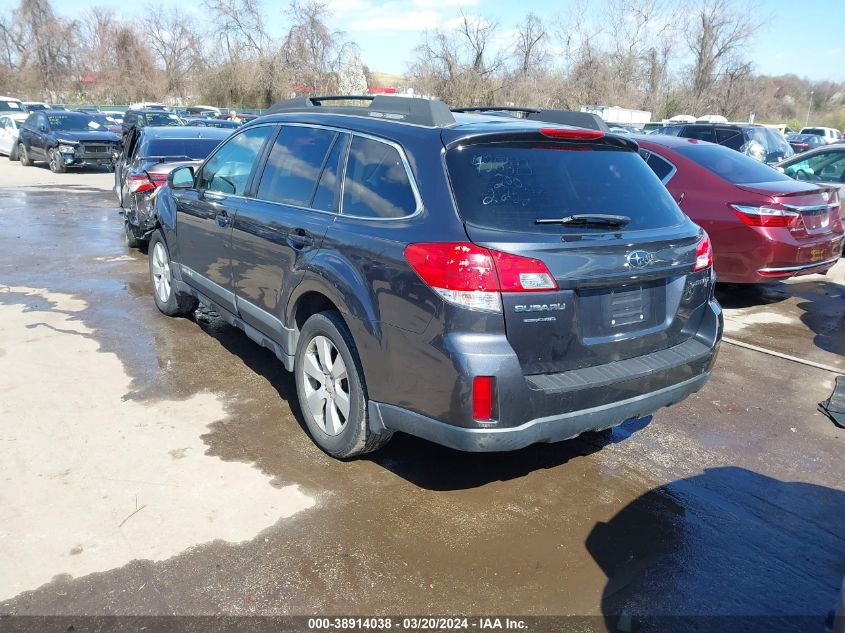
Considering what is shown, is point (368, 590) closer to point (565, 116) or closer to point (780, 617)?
point (780, 617)

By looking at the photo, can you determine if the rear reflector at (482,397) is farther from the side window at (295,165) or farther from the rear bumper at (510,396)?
the side window at (295,165)

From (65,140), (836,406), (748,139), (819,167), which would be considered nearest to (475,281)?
(836,406)

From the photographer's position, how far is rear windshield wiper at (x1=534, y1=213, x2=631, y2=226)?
128 inches

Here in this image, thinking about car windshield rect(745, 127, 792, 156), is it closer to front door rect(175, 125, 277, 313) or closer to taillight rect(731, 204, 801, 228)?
taillight rect(731, 204, 801, 228)

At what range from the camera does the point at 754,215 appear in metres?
6.92

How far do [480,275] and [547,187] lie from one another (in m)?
0.70

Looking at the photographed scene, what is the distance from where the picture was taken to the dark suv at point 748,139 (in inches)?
598

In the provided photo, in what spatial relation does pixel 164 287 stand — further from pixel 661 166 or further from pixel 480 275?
pixel 661 166

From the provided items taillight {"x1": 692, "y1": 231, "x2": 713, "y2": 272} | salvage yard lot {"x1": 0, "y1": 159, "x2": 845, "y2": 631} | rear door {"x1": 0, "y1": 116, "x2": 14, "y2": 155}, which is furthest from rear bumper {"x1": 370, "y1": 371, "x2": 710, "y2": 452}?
rear door {"x1": 0, "y1": 116, "x2": 14, "y2": 155}

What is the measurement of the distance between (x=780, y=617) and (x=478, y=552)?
4.15 feet

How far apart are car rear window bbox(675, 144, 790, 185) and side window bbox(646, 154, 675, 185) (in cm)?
19

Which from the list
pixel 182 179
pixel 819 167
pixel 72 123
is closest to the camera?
pixel 182 179

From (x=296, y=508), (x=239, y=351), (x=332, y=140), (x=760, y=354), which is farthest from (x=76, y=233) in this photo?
(x=760, y=354)

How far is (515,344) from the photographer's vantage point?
3.06m
